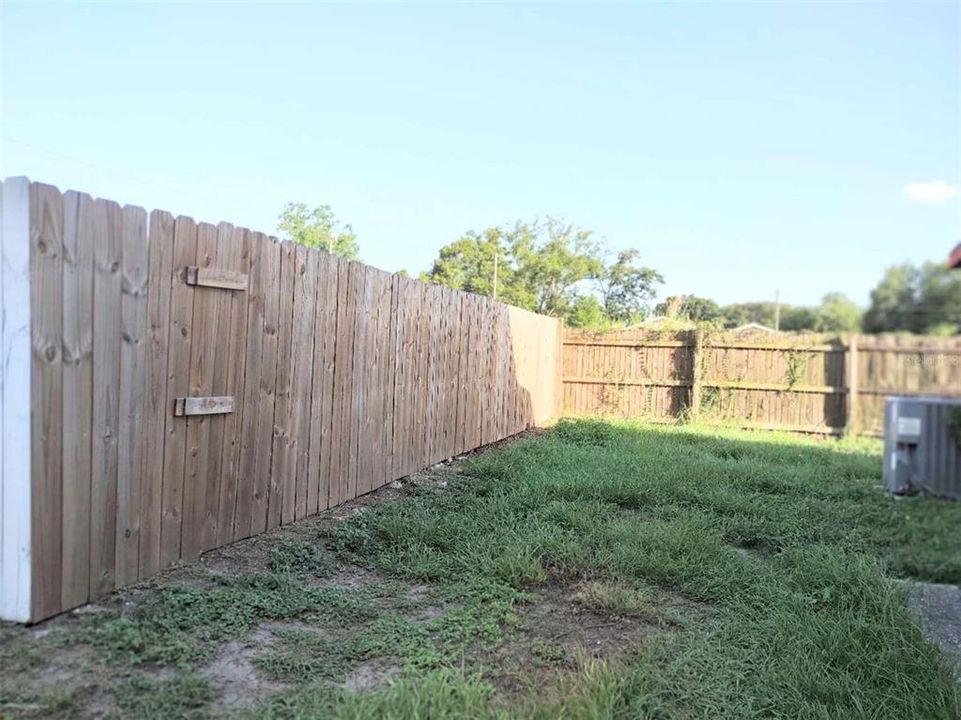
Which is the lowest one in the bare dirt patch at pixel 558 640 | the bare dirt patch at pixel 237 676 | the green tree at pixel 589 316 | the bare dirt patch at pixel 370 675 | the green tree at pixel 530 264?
the bare dirt patch at pixel 558 640

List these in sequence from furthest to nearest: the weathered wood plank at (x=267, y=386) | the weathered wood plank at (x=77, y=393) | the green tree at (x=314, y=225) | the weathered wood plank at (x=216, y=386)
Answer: the green tree at (x=314, y=225) < the weathered wood plank at (x=267, y=386) < the weathered wood plank at (x=216, y=386) < the weathered wood plank at (x=77, y=393)

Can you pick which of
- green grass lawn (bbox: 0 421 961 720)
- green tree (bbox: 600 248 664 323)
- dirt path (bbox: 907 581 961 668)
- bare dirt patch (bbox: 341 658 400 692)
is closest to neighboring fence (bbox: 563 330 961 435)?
green grass lawn (bbox: 0 421 961 720)

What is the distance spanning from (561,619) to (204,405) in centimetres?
200

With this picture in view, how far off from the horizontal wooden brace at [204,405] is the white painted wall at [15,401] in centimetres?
74

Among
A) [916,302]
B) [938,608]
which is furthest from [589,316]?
[916,302]

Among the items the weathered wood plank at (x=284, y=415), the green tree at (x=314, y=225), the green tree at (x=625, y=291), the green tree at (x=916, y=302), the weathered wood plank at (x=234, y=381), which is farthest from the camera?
the green tree at (x=314, y=225)

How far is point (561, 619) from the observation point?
9.67 ft

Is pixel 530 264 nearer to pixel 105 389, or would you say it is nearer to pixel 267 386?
pixel 267 386

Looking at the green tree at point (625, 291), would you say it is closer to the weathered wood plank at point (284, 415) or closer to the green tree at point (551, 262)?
the green tree at point (551, 262)

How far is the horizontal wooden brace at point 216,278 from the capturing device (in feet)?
10.5

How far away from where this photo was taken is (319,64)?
9.21 m

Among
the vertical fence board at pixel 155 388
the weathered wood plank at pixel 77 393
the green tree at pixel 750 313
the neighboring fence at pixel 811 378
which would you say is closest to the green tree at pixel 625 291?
the neighboring fence at pixel 811 378

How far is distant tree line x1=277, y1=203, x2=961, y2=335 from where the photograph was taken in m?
0.80

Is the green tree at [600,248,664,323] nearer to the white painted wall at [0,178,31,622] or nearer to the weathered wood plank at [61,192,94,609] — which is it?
the weathered wood plank at [61,192,94,609]
